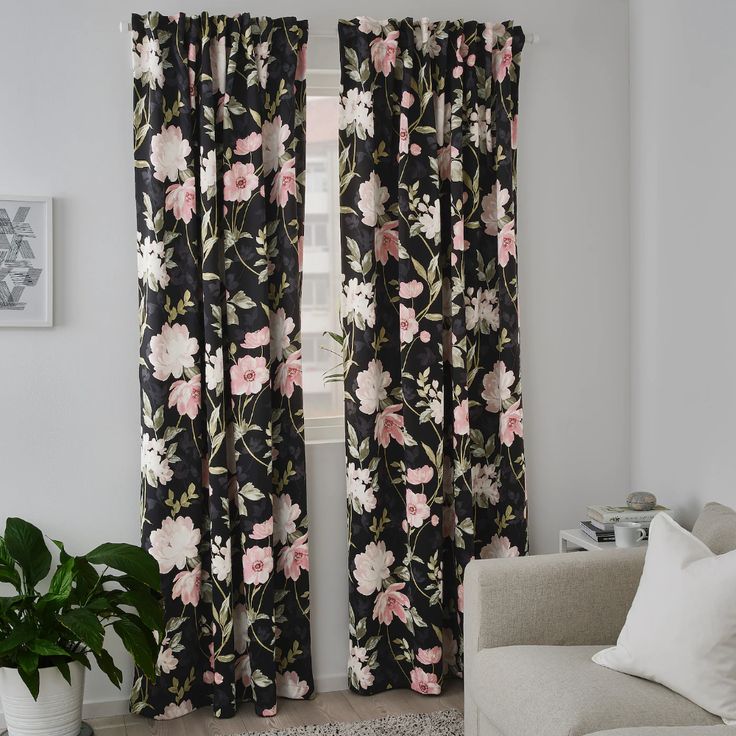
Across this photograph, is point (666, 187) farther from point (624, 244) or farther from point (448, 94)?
point (448, 94)

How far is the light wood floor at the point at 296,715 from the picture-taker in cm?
287

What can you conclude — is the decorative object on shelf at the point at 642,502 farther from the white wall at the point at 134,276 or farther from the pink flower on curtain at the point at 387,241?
the pink flower on curtain at the point at 387,241

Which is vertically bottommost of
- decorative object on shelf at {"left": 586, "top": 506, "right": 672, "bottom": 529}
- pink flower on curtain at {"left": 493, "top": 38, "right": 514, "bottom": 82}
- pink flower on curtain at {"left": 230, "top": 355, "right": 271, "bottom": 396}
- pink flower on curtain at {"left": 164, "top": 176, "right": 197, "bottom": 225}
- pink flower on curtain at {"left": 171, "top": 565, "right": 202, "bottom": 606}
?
pink flower on curtain at {"left": 171, "top": 565, "right": 202, "bottom": 606}

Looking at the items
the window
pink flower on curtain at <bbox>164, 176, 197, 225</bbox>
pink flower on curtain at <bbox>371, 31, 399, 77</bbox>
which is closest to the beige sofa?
the window

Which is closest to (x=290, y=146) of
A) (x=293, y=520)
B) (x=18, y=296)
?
(x=18, y=296)

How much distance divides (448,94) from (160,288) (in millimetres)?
1283

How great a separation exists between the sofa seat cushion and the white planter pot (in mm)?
1267

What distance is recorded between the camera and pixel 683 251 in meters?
2.99

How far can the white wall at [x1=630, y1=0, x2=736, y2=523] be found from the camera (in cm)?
274

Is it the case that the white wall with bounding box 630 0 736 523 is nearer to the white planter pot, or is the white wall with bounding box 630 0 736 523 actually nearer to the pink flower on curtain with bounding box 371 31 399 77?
the pink flower on curtain with bounding box 371 31 399 77

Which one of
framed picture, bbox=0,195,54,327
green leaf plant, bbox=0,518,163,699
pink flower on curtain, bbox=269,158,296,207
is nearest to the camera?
green leaf plant, bbox=0,518,163,699

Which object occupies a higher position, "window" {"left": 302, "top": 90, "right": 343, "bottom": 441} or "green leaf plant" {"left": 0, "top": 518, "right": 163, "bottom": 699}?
"window" {"left": 302, "top": 90, "right": 343, "bottom": 441}

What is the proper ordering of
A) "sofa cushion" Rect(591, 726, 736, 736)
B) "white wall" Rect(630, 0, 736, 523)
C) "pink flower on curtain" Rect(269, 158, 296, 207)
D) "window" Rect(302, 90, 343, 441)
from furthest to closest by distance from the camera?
"window" Rect(302, 90, 343, 441) < "pink flower on curtain" Rect(269, 158, 296, 207) < "white wall" Rect(630, 0, 736, 523) < "sofa cushion" Rect(591, 726, 736, 736)

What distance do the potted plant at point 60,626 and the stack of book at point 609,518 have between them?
150 cm
